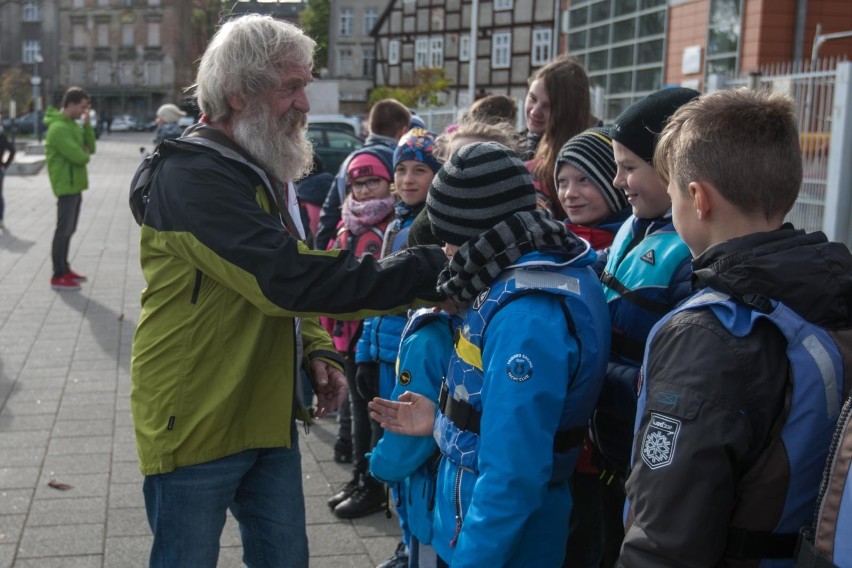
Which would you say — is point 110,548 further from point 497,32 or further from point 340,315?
point 497,32

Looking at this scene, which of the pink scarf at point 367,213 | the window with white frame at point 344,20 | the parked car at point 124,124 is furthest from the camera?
the window with white frame at point 344,20

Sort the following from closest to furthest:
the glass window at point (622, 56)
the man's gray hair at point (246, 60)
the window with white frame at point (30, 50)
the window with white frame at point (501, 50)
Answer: the man's gray hair at point (246, 60) → the glass window at point (622, 56) → the window with white frame at point (501, 50) → the window with white frame at point (30, 50)

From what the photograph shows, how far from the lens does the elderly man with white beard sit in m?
2.55

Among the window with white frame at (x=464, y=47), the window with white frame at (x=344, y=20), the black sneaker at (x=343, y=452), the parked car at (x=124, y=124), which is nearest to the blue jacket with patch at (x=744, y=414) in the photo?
the black sneaker at (x=343, y=452)

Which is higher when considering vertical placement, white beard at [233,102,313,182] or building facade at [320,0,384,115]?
building facade at [320,0,384,115]

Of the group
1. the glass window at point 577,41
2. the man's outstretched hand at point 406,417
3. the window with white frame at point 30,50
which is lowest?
the man's outstretched hand at point 406,417

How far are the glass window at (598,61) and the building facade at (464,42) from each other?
2091 centimetres

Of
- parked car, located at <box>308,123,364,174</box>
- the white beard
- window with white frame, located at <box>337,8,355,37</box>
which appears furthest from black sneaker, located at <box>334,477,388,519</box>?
Result: window with white frame, located at <box>337,8,355,37</box>

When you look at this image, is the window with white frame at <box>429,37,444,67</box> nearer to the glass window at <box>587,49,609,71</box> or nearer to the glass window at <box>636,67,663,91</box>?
the glass window at <box>587,49,609,71</box>

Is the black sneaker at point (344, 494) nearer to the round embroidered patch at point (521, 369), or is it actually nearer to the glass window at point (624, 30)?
the round embroidered patch at point (521, 369)

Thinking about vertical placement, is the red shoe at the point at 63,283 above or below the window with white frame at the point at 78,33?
below

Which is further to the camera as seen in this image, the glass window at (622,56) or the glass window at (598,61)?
the glass window at (598,61)

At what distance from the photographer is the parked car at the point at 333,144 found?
19.6 m

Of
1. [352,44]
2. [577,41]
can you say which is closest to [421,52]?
[352,44]
